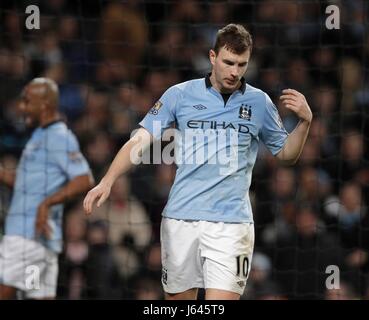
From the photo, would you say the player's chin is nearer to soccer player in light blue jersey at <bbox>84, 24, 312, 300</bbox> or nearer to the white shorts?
soccer player in light blue jersey at <bbox>84, 24, 312, 300</bbox>

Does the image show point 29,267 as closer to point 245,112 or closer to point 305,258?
point 305,258

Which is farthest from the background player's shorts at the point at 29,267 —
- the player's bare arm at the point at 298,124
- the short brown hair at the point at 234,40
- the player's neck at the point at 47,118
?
the short brown hair at the point at 234,40

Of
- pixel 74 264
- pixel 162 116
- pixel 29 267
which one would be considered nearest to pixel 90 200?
pixel 162 116

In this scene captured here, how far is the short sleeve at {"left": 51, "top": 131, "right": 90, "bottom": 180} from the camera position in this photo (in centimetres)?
688

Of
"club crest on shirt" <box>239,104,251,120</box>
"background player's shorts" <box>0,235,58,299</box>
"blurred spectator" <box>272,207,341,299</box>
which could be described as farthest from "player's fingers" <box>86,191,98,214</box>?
"blurred spectator" <box>272,207,341,299</box>

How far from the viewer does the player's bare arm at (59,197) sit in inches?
269

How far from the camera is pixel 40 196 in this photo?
22.8ft

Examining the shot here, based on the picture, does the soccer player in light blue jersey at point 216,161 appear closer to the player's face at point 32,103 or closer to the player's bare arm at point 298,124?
the player's bare arm at point 298,124

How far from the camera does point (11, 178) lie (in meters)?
7.20

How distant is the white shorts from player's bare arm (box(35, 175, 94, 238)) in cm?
206

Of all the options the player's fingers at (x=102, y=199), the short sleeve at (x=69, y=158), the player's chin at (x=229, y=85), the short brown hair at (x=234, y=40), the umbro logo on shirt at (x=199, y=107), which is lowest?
the player's fingers at (x=102, y=199)

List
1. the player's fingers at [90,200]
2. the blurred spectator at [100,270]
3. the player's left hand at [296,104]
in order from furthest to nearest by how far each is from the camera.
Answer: the blurred spectator at [100,270], the player's left hand at [296,104], the player's fingers at [90,200]

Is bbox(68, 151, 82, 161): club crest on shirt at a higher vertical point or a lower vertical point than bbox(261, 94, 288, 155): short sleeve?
lower

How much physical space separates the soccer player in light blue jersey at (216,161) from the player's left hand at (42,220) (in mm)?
2104
